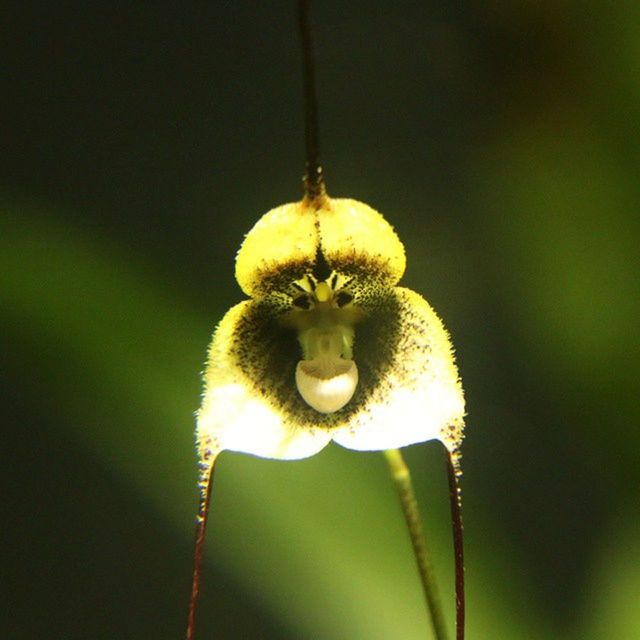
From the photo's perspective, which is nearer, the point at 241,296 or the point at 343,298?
the point at 343,298

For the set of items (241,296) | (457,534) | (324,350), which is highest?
(241,296)

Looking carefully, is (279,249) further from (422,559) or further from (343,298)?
(422,559)

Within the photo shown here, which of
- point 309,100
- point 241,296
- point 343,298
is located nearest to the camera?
point 309,100

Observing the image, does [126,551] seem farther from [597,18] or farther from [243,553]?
[597,18]

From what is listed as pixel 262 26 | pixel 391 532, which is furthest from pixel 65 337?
pixel 262 26

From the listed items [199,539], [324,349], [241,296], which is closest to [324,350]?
[324,349]

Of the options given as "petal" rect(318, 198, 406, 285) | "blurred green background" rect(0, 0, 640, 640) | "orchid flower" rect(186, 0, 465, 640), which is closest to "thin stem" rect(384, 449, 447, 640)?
"orchid flower" rect(186, 0, 465, 640)
